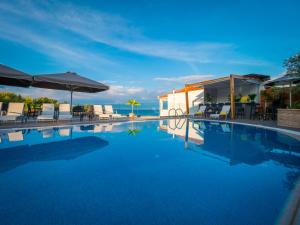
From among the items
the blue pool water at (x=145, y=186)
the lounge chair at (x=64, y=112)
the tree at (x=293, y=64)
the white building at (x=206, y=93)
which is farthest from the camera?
the white building at (x=206, y=93)

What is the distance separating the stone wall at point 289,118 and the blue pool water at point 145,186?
14.2ft

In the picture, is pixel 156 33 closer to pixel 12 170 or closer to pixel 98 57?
pixel 98 57

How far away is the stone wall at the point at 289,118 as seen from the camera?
7840 millimetres

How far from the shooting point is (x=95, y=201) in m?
2.06

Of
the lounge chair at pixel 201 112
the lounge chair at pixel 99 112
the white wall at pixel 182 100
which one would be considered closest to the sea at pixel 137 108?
the lounge chair at pixel 99 112

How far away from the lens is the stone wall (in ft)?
25.7

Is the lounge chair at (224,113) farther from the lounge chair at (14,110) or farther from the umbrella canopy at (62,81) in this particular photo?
the lounge chair at (14,110)

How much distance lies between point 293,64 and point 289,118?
258cm

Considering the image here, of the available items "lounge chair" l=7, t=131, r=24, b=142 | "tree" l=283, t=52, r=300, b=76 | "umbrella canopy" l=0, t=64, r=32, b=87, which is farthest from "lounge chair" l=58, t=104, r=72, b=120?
"tree" l=283, t=52, r=300, b=76

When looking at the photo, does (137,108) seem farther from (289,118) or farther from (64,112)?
(289,118)

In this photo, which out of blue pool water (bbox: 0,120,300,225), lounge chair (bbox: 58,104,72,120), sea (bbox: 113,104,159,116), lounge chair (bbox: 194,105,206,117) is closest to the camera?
blue pool water (bbox: 0,120,300,225)

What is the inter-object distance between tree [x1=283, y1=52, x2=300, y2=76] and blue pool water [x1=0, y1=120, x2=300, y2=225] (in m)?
5.49

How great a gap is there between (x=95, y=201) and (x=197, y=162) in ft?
7.77

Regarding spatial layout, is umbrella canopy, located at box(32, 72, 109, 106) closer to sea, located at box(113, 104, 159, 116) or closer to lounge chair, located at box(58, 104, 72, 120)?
lounge chair, located at box(58, 104, 72, 120)
